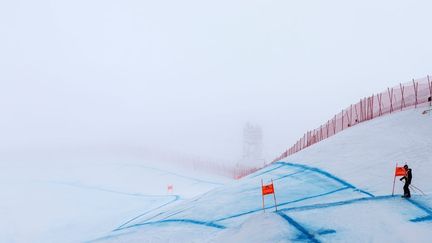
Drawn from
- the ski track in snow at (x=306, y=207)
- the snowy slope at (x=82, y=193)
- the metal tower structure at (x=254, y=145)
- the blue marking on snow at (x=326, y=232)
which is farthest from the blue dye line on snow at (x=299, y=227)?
the metal tower structure at (x=254, y=145)

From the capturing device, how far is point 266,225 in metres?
8.18

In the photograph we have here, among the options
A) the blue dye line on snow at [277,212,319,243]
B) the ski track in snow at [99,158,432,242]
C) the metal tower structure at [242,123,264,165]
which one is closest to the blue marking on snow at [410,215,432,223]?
the ski track in snow at [99,158,432,242]

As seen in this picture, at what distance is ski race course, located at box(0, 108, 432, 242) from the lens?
7996mm

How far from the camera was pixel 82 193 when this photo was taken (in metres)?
31.8

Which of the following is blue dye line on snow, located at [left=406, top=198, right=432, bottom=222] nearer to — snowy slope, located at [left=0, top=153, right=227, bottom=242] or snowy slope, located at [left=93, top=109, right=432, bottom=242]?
snowy slope, located at [left=93, top=109, right=432, bottom=242]

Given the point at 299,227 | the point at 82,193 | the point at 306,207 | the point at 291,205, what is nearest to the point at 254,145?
the point at 82,193

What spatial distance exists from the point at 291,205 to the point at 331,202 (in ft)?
4.37

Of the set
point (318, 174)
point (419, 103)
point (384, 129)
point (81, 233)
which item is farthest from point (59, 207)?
point (419, 103)

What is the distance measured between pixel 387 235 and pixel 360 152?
27.4ft

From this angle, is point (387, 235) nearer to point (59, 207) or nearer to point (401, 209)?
point (401, 209)

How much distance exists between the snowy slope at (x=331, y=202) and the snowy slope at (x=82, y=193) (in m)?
6.95

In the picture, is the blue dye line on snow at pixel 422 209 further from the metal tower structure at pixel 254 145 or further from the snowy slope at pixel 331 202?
the metal tower structure at pixel 254 145

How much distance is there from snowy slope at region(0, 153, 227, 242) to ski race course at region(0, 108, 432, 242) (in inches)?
4.4

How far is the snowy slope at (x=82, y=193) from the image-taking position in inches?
829
